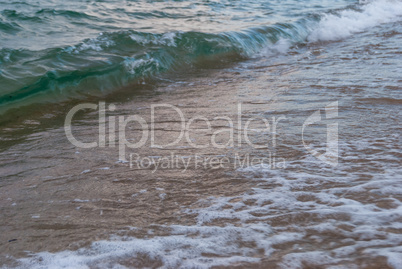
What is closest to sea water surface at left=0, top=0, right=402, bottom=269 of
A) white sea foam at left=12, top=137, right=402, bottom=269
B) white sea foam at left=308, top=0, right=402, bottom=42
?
white sea foam at left=12, top=137, right=402, bottom=269

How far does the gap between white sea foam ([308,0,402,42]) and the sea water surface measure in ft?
4.16

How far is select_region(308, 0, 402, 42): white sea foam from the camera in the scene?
7.78 m

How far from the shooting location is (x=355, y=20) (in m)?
9.01

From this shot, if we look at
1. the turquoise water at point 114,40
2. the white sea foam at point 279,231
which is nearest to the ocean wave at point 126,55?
the turquoise water at point 114,40

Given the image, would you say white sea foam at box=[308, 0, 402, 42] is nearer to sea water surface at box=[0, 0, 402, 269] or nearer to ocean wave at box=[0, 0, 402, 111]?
ocean wave at box=[0, 0, 402, 111]

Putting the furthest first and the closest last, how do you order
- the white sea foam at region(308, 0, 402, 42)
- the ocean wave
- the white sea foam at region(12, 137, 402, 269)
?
the white sea foam at region(308, 0, 402, 42), the ocean wave, the white sea foam at region(12, 137, 402, 269)

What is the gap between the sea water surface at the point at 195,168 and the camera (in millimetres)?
1575

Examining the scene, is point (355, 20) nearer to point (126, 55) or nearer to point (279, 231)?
point (126, 55)

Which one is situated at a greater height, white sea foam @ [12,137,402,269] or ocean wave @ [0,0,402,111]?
ocean wave @ [0,0,402,111]

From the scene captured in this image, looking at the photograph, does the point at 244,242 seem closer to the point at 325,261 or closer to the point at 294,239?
the point at 294,239

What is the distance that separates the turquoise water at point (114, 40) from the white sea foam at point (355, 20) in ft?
1.03

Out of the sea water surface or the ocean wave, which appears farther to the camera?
the ocean wave

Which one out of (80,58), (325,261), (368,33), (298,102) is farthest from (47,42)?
(368,33)

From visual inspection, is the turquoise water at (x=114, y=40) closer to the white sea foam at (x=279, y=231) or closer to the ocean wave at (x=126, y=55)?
the ocean wave at (x=126, y=55)
